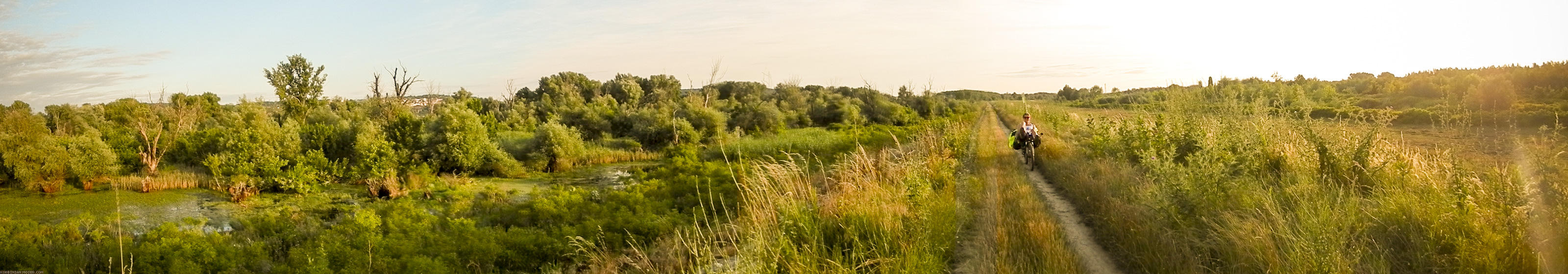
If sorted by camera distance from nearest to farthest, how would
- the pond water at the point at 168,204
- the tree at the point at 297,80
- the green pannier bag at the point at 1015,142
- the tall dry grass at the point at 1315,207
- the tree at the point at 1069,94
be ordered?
the tall dry grass at the point at 1315,207, the green pannier bag at the point at 1015,142, the pond water at the point at 168,204, the tree at the point at 297,80, the tree at the point at 1069,94

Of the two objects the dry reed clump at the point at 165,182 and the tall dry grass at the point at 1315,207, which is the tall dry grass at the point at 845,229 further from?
the dry reed clump at the point at 165,182

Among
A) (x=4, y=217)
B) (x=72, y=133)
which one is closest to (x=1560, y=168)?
(x=4, y=217)

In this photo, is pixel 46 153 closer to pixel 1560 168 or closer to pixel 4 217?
pixel 4 217

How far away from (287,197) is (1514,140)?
1014 inches

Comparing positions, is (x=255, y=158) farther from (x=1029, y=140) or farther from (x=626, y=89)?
(x=626, y=89)

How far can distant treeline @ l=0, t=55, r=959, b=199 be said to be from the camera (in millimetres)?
21719

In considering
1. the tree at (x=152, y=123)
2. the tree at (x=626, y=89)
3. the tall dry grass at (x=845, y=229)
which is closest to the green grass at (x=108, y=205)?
the tree at (x=152, y=123)

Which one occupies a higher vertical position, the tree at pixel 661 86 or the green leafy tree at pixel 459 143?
the tree at pixel 661 86

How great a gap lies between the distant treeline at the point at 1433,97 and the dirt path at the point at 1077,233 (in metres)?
2.78

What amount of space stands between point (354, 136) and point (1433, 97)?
3860 centimetres

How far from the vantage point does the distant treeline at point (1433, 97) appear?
26.5 feet

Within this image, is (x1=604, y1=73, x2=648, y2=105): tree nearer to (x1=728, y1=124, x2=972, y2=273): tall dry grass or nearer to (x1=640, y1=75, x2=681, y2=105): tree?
(x1=640, y1=75, x2=681, y2=105): tree

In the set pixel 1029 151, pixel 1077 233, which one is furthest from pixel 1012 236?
pixel 1029 151

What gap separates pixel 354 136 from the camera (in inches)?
1037
